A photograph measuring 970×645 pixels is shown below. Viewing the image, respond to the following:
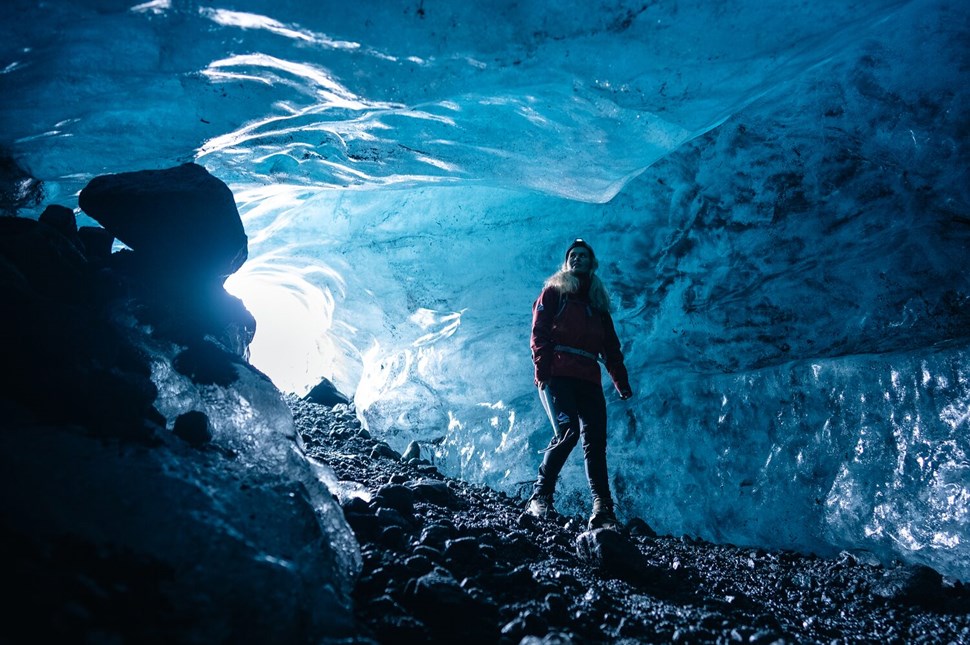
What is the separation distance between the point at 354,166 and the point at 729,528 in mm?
4909

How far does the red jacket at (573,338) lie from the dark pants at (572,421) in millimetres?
82

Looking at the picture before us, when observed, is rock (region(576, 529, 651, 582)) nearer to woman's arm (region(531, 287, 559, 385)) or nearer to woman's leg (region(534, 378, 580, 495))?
woman's leg (region(534, 378, 580, 495))

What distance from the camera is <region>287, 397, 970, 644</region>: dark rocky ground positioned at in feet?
5.35

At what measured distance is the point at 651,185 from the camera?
5727 millimetres

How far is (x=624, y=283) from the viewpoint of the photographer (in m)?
6.05

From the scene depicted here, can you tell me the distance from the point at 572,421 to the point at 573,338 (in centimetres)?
65

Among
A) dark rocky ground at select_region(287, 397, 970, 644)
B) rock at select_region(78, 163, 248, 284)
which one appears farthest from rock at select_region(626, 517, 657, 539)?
rock at select_region(78, 163, 248, 284)

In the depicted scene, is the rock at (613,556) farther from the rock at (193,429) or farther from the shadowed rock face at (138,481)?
the rock at (193,429)

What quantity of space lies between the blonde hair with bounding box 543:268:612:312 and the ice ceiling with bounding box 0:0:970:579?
128 cm

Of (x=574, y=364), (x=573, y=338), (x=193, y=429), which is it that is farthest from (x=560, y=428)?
(x=193, y=429)

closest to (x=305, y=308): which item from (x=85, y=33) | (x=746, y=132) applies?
(x=85, y=33)

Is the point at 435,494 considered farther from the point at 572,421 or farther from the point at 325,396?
the point at 325,396

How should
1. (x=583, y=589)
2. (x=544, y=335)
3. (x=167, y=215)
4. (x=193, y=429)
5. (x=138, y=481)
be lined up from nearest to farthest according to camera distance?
(x=138, y=481) < (x=193, y=429) < (x=583, y=589) < (x=167, y=215) < (x=544, y=335)

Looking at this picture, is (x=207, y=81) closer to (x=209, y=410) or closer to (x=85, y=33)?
(x=85, y=33)
